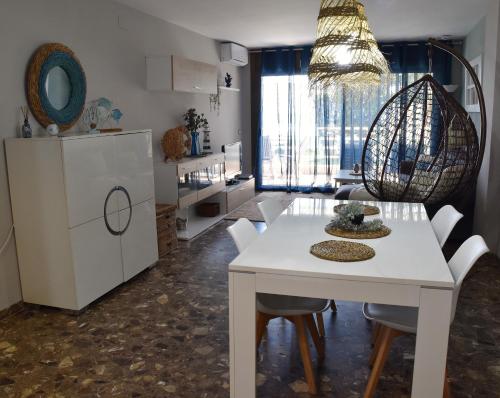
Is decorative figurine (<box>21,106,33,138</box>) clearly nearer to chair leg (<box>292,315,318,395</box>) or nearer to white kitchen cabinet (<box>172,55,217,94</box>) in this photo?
white kitchen cabinet (<box>172,55,217,94</box>)

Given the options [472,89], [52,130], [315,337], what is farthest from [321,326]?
[472,89]

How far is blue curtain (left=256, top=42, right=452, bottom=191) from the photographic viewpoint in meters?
7.44

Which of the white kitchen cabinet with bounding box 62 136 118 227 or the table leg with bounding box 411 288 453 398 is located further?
the white kitchen cabinet with bounding box 62 136 118 227

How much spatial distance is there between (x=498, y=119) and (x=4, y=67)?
4.28 m

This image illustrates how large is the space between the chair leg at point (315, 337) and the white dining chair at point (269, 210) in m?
0.76

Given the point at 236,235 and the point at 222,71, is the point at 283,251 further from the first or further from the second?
the point at 222,71

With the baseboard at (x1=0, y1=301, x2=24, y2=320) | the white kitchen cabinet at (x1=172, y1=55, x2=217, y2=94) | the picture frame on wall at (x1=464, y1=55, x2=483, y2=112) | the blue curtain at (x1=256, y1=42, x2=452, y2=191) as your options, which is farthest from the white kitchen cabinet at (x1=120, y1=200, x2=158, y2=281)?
the blue curtain at (x1=256, y1=42, x2=452, y2=191)

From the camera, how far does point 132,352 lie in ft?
9.27

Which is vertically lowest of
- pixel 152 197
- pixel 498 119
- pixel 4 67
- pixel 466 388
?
pixel 466 388

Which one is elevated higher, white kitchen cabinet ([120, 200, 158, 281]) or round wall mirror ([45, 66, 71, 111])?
round wall mirror ([45, 66, 71, 111])

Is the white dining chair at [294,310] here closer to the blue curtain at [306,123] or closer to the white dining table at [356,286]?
the white dining table at [356,286]

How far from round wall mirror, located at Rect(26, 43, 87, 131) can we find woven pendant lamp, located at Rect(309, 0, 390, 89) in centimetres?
207

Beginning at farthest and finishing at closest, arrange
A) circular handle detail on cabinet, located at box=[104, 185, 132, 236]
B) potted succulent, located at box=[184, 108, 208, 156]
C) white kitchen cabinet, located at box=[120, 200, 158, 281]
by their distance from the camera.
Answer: potted succulent, located at box=[184, 108, 208, 156]
white kitchen cabinet, located at box=[120, 200, 158, 281]
circular handle detail on cabinet, located at box=[104, 185, 132, 236]

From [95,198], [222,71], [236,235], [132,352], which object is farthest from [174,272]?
[222,71]
